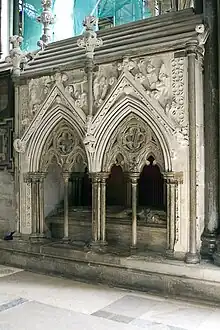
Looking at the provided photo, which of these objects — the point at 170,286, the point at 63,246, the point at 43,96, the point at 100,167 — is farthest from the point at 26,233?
the point at 170,286

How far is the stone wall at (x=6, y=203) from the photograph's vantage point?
4762 millimetres

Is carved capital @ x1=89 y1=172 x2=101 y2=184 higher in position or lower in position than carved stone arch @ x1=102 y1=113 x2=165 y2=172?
lower

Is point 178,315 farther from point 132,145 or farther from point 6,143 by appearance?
point 6,143

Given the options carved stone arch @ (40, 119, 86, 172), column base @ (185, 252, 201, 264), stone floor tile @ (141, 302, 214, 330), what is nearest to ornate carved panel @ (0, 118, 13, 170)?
carved stone arch @ (40, 119, 86, 172)

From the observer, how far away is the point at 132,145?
150 inches

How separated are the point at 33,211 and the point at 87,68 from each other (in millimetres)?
1703

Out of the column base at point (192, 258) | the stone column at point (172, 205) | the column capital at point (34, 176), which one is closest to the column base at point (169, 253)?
the stone column at point (172, 205)

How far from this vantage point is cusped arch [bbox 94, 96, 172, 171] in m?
3.51

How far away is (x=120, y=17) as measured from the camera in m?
6.56

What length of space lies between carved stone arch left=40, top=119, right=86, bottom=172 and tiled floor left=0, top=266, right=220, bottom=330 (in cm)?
130

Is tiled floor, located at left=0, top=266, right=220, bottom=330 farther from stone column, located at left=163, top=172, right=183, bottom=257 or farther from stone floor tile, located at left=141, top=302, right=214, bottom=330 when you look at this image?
stone column, located at left=163, top=172, right=183, bottom=257

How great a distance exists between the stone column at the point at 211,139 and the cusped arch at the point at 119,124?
39 cm

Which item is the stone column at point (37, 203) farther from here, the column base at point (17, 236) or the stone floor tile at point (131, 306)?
the stone floor tile at point (131, 306)

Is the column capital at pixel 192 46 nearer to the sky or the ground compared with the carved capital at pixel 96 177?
nearer to the sky
